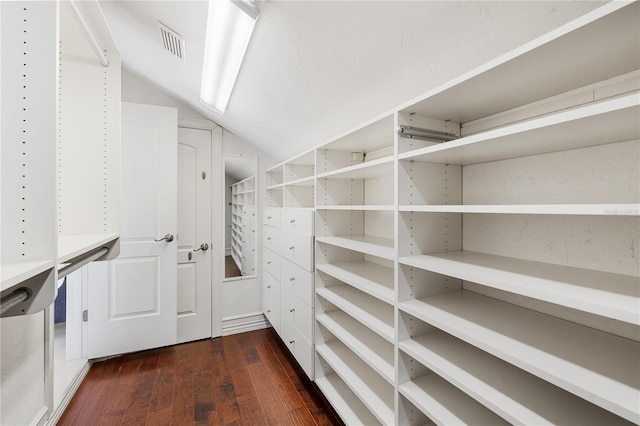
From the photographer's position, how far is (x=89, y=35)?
1.15 m

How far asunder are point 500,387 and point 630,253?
0.56 m

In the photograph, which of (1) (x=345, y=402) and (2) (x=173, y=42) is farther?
(2) (x=173, y=42)

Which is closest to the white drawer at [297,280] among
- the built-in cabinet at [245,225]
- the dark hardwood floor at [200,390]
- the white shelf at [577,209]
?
the dark hardwood floor at [200,390]

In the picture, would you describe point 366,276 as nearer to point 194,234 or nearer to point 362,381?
point 362,381

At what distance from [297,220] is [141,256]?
62.8 inches

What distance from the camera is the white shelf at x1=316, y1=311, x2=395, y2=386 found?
1265mm

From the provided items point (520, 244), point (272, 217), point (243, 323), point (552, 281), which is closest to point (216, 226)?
point (272, 217)

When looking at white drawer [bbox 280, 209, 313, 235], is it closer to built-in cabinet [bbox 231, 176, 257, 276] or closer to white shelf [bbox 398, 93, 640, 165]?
built-in cabinet [bbox 231, 176, 257, 276]

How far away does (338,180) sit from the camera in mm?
1957

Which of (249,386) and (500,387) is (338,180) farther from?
(249,386)

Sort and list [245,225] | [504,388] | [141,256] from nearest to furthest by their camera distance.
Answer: [504,388] → [141,256] → [245,225]

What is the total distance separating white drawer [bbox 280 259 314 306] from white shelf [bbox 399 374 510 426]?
2.97 feet

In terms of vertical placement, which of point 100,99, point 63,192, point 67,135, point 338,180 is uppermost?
point 100,99

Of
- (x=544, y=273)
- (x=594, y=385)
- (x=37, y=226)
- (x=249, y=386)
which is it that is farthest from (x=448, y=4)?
(x=249, y=386)
